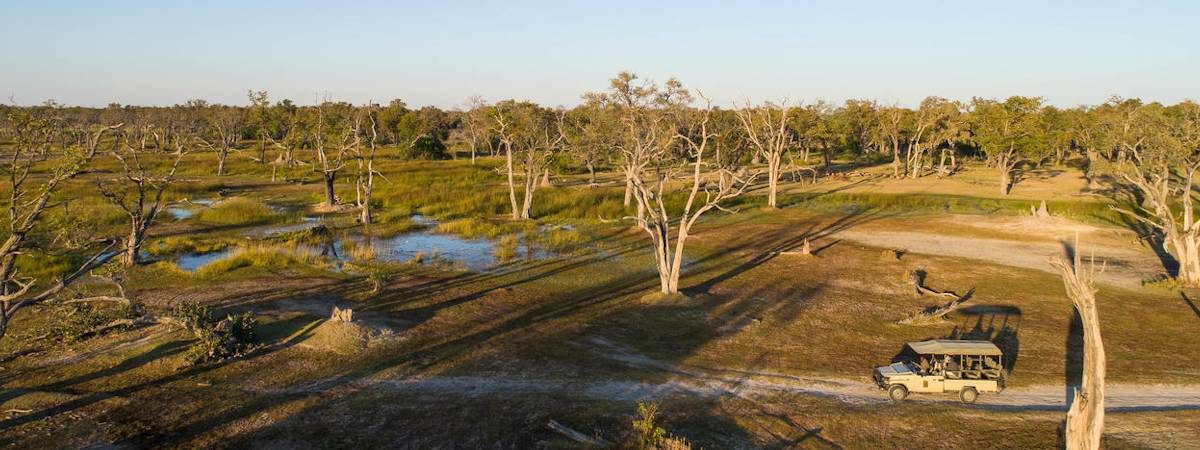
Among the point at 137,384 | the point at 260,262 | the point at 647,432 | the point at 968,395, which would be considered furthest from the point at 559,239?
the point at 647,432

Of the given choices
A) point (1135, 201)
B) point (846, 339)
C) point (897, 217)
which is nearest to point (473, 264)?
point (846, 339)

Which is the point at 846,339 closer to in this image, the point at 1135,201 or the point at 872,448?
the point at 872,448

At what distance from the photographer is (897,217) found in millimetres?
53188

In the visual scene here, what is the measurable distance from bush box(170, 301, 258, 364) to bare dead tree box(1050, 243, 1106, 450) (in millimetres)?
20348

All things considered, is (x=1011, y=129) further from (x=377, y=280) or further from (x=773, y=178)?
(x=377, y=280)

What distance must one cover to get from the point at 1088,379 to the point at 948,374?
532 cm

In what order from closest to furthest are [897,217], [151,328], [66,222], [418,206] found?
[66,222] → [151,328] → [897,217] → [418,206]

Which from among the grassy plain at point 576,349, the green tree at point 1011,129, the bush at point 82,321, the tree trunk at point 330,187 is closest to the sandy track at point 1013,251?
the grassy plain at point 576,349

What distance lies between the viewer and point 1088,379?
1416 cm

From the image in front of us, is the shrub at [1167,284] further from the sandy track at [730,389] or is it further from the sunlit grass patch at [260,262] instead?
the sunlit grass patch at [260,262]

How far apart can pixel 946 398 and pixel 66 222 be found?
2233 cm

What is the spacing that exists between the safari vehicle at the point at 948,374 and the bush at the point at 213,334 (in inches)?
701

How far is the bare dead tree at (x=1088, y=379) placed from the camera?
1376 cm

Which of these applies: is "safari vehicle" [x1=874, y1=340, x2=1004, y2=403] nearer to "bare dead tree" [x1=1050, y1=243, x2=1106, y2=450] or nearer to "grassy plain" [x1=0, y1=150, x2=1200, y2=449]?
"grassy plain" [x1=0, y1=150, x2=1200, y2=449]
